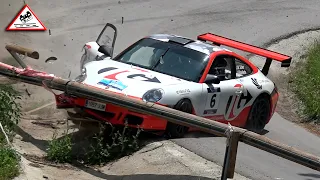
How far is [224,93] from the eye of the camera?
39.5 ft

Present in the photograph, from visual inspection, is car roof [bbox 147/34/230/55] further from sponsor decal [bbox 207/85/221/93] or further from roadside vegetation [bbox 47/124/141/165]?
roadside vegetation [bbox 47/124/141/165]

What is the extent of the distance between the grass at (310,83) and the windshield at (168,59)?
4.78 metres

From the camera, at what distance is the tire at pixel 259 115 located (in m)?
13.2

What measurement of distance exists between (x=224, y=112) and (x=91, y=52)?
275 cm

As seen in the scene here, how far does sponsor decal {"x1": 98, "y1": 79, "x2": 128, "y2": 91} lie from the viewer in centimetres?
1061

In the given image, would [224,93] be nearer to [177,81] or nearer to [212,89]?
[212,89]

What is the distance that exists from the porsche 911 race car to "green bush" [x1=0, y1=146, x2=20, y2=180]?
234 cm

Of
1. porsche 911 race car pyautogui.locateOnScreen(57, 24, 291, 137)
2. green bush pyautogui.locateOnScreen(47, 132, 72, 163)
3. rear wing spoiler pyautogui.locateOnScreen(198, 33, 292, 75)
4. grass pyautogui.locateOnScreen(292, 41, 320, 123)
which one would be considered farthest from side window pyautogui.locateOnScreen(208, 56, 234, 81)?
grass pyautogui.locateOnScreen(292, 41, 320, 123)

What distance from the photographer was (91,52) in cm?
1288

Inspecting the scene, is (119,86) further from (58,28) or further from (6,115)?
(58,28)

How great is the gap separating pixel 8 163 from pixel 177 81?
12.8ft

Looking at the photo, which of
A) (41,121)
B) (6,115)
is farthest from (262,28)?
(6,115)

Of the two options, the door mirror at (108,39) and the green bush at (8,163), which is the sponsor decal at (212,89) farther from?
the green bush at (8,163)

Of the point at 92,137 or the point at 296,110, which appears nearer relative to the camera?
the point at 92,137
